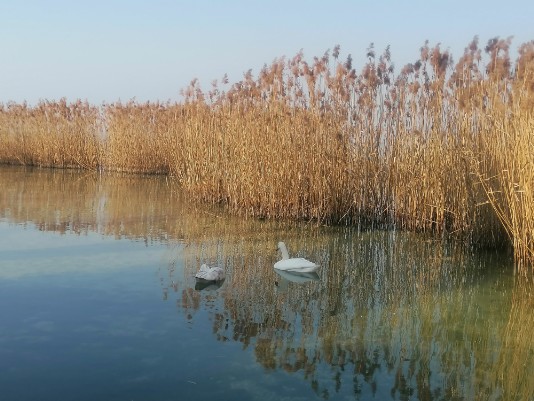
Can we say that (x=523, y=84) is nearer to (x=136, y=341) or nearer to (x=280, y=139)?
(x=280, y=139)

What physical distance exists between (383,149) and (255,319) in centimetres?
359

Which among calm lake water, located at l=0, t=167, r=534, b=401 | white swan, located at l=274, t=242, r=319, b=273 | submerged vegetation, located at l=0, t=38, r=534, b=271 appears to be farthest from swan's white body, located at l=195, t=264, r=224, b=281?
submerged vegetation, located at l=0, t=38, r=534, b=271

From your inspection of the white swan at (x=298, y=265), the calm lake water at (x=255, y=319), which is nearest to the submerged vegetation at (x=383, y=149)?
the calm lake water at (x=255, y=319)

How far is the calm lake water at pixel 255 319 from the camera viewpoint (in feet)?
7.78

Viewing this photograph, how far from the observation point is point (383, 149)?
6.24 metres

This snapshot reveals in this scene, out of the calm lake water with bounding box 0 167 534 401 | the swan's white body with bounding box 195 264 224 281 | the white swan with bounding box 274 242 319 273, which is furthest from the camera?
the white swan with bounding box 274 242 319 273

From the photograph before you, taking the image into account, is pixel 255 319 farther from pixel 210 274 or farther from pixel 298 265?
pixel 298 265

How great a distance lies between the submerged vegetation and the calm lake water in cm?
48

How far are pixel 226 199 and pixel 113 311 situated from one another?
446 cm

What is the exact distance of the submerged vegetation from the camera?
477 centimetres

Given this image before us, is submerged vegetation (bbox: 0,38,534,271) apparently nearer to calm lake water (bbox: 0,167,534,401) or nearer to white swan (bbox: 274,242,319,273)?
calm lake water (bbox: 0,167,534,401)

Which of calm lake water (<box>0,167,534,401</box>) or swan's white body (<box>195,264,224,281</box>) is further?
swan's white body (<box>195,264,224,281</box>)

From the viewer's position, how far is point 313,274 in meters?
4.24

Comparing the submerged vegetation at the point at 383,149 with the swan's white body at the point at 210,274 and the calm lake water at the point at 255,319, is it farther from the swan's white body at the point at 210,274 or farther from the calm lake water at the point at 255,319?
the swan's white body at the point at 210,274
